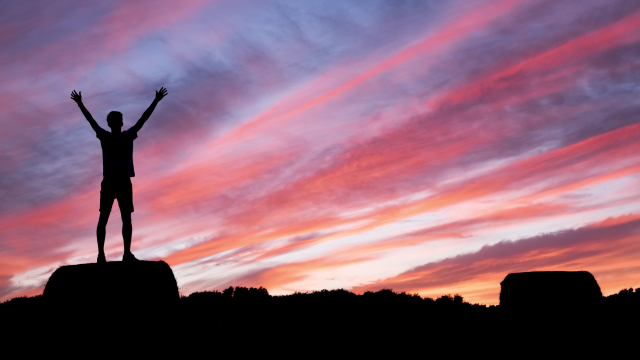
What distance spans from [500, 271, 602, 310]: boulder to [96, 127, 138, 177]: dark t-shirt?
1236cm

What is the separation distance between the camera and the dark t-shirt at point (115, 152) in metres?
9.96

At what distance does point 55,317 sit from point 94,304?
0.61 meters

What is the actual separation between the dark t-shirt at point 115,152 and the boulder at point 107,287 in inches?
58.3

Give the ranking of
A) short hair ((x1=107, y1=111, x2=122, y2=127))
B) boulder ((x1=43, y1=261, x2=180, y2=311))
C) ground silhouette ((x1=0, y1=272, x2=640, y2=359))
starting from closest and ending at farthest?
boulder ((x1=43, y1=261, x2=180, y2=311))
short hair ((x1=107, y1=111, x2=122, y2=127))
ground silhouette ((x1=0, y1=272, x2=640, y2=359))

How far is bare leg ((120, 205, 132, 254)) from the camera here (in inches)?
400

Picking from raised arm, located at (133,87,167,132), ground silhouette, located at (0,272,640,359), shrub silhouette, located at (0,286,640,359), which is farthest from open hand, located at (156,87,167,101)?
shrub silhouette, located at (0,286,640,359)

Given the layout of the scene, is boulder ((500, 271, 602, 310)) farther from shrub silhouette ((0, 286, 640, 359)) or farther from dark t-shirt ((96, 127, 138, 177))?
dark t-shirt ((96, 127, 138, 177))

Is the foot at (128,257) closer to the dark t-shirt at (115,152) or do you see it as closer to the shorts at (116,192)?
the shorts at (116,192)

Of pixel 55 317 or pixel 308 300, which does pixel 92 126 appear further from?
pixel 308 300

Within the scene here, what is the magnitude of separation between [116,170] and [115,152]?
11.4 inches

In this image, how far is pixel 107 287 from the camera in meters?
9.23

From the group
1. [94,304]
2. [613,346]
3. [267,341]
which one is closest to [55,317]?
[94,304]

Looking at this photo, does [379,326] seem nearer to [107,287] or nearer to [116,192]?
[116,192]

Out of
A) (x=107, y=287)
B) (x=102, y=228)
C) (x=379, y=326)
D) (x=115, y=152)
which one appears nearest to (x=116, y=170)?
(x=115, y=152)
